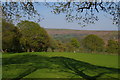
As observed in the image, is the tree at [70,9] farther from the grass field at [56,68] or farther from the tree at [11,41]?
the tree at [11,41]

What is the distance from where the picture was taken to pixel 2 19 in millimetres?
2377

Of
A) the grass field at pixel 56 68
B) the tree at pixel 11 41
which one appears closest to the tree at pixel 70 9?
the grass field at pixel 56 68

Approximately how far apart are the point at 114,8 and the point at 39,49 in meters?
6.26

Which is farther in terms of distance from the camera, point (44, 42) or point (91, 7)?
point (44, 42)

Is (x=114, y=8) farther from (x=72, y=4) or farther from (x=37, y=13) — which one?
(x=37, y=13)

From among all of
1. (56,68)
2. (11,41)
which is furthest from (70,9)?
(11,41)

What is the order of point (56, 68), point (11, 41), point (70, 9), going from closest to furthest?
point (70, 9) < point (56, 68) < point (11, 41)

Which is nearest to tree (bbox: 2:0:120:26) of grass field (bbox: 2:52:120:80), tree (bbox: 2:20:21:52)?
grass field (bbox: 2:52:120:80)

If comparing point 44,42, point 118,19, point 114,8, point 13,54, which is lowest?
point 13,54

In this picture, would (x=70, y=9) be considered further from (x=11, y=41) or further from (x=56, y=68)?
(x=11, y=41)

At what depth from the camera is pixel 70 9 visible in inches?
81.4

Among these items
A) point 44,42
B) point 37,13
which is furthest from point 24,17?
point 44,42

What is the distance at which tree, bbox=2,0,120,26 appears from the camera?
6.23 ft

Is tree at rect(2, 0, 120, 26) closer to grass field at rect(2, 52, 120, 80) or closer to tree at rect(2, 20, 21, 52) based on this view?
grass field at rect(2, 52, 120, 80)
